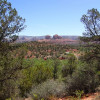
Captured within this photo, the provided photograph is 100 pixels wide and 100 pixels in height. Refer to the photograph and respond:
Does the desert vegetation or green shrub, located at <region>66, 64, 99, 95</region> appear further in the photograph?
green shrub, located at <region>66, 64, 99, 95</region>

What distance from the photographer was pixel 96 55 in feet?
40.8

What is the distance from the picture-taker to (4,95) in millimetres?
10258

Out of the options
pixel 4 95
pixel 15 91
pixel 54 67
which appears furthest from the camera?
pixel 54 67

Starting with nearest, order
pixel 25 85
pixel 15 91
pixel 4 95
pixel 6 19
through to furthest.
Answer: pixel 6 19 → pixel 4 95 → pixel 15 91 → pixel 25 85

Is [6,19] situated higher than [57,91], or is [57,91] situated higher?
[6,19]

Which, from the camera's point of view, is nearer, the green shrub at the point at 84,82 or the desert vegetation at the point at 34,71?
the desert vegetation at the point at 34,71

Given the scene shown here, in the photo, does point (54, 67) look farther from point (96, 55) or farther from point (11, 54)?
point (11, 54)

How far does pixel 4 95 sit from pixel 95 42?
9085 millimetres

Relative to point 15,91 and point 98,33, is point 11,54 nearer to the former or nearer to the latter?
point 15,91

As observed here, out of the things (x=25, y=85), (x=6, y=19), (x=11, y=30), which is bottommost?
(x=25, y=85)

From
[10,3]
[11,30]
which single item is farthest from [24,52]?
[10,3]

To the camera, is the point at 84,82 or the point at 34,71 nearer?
the point at 84,82

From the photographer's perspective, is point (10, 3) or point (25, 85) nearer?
point (10, 3)

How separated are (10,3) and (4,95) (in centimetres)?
673
